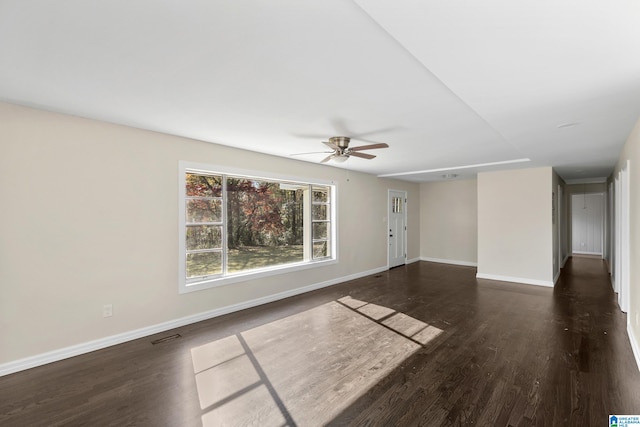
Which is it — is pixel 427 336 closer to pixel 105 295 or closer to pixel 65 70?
pixel 105 295

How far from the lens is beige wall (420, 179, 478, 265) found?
25.7ft

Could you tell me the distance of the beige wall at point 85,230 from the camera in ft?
8.77

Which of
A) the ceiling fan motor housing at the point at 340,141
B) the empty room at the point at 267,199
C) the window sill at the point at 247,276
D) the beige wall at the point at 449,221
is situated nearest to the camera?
the empty room at the point at 267,199

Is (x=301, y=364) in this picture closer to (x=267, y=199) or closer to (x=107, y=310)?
(x=107, y=310)

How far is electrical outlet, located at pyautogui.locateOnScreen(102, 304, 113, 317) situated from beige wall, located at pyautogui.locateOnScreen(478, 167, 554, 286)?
21.8 ft

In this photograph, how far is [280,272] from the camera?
4.91 meters

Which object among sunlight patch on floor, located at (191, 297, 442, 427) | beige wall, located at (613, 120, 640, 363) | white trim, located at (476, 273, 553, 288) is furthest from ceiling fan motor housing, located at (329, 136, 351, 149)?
white trim, located at (476, 273, 553, 288)

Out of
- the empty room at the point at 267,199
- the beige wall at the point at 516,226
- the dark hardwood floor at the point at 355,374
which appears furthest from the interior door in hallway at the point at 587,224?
the dark hardwood floor at the point at 355,374

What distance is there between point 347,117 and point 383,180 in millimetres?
4596

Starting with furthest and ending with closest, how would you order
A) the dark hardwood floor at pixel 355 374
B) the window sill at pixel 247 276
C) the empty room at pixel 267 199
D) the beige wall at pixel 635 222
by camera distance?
the window sill at pixel 247 276 < the beige wall at pixel 635 222 < the dark hardwood floor at pixel 355 374 < the empty room at pixel 267 199

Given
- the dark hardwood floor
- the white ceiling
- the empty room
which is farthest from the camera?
the dark hardwood floor

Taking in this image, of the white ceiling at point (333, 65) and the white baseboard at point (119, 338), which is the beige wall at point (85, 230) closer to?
the white baseboard at point (119, 338)

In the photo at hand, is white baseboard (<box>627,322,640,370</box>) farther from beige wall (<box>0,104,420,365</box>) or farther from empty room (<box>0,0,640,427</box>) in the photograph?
beige wall (<box>0,104,420,365</box>)

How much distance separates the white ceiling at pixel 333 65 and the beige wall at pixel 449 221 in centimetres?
464
